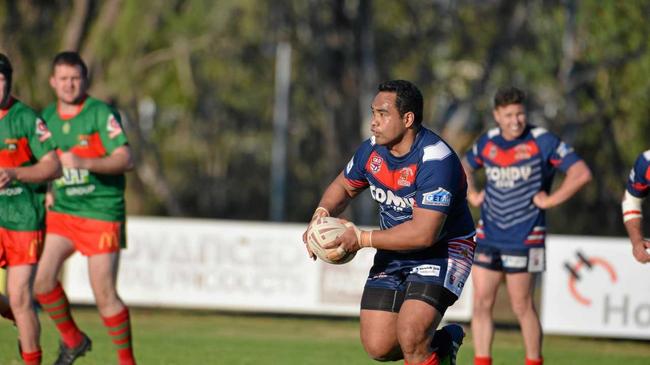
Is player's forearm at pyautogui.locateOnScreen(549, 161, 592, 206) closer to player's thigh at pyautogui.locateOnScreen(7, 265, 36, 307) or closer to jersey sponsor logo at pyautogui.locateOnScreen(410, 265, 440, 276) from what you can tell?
jersey sponsor logo at pyautogui.locateOnScreen(410, 265, 440, 276)

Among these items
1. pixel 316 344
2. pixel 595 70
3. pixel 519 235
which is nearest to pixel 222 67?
pixel 595 70

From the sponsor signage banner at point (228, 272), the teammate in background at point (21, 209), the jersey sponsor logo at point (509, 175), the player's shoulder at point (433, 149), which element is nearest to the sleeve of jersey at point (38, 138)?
the teammate in background at point (21, 209)

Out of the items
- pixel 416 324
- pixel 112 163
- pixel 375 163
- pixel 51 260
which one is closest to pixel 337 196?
pixel 375 163

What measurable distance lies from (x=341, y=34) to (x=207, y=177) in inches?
574

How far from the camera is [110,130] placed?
877cm

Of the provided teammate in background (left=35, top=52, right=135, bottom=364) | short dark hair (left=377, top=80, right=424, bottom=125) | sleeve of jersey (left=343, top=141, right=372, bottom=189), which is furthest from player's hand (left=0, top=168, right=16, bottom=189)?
short dark hair (left=377, top=80, right=424, bottom=125)

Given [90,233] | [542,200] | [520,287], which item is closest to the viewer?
[90,233]

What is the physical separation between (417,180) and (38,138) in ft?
8.66

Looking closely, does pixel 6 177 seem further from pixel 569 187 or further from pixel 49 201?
pixel 569 187

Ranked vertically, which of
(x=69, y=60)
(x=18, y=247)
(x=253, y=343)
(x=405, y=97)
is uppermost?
(x=69, y=60)

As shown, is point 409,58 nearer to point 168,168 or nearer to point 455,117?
point 455,117

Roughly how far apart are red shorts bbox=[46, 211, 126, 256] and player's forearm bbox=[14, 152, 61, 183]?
95 centimetres

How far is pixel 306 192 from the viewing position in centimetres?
3378

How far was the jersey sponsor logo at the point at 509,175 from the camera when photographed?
32.7 ft
